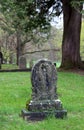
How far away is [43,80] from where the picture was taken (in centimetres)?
905

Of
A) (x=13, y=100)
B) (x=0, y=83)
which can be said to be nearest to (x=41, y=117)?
(x=13, y=100)

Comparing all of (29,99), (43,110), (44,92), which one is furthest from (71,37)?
(43,110)

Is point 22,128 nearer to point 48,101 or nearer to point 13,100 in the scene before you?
point 48,101

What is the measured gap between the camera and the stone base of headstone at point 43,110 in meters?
8.71

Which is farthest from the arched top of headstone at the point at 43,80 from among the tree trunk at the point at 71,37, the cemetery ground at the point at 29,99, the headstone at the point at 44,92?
the tree trunk at the point at 71,37

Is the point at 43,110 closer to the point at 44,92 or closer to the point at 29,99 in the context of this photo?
the point at 44,92

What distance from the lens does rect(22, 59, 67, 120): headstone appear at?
8.91 m

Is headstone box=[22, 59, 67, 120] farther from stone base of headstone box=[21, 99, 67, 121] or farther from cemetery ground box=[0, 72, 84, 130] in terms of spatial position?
cemetery ground box=[0, 72, 84, 130]

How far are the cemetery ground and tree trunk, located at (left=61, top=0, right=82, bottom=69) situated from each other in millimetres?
6958

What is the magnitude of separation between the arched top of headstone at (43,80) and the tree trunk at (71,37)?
1536cm

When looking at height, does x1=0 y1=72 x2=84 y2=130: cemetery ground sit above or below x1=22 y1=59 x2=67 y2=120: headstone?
below

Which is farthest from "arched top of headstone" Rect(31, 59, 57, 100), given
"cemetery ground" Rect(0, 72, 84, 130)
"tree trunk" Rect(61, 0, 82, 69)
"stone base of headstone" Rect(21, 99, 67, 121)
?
"tree trunk" Rect(61, 0, 82, 69)

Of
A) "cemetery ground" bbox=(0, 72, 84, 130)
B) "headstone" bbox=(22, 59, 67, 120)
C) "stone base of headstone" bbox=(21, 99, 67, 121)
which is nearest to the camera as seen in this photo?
"cemetery ground" bbox=(0, 72, 84, 130)

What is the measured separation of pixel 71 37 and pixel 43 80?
1621 centimetres
